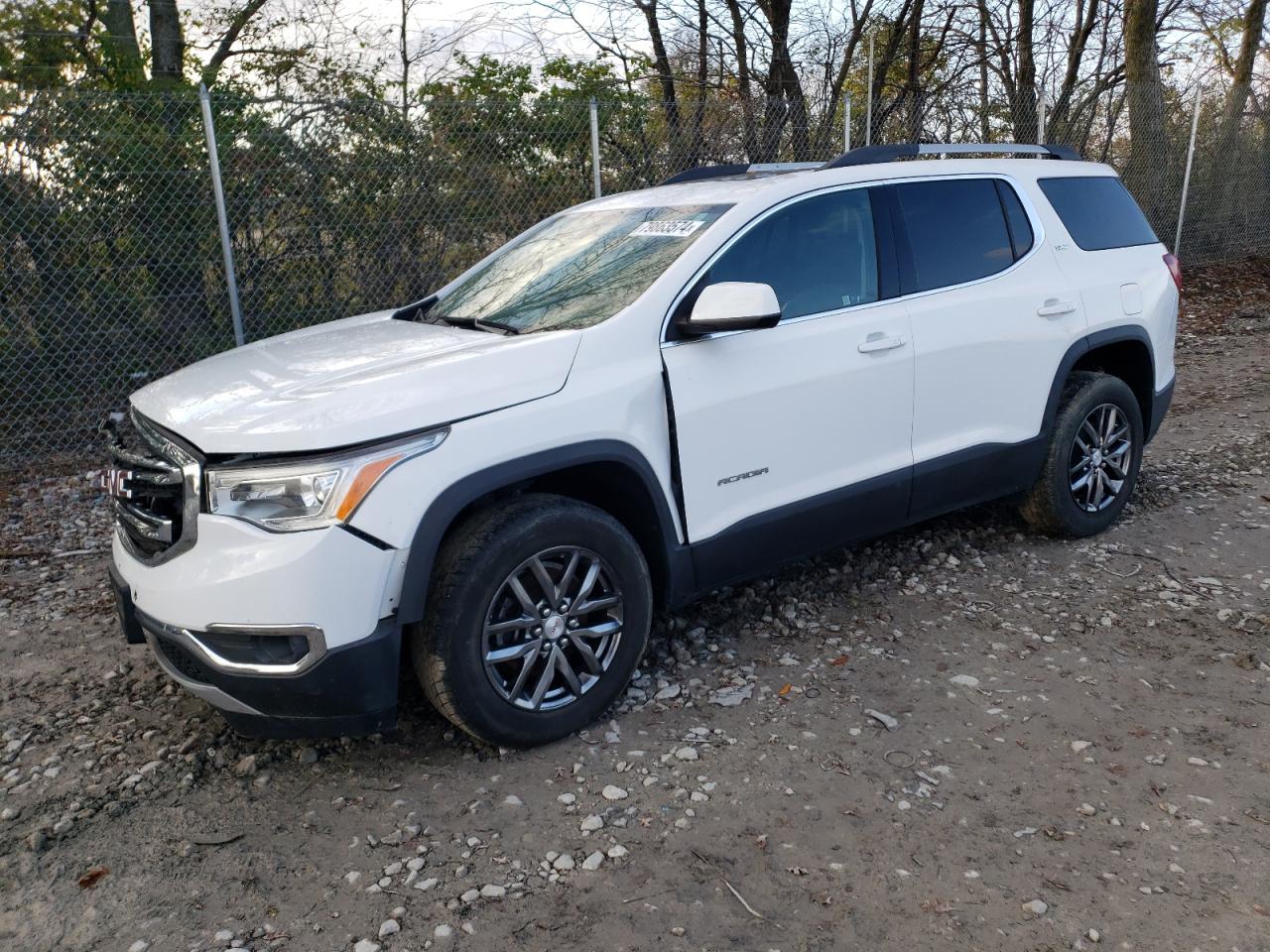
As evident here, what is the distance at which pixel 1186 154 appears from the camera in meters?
13.0

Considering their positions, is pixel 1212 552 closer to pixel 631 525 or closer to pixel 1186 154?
pixel 631 525

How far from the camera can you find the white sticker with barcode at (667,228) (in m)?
3.77

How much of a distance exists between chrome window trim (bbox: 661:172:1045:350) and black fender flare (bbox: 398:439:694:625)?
0.44m

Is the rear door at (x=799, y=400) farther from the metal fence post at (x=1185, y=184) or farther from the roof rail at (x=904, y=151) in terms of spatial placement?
the metal fence post at (x=1185, y=184)

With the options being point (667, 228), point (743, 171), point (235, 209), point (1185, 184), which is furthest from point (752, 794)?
point (1185, 184)

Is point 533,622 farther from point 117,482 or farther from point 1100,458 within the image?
point 1100,458

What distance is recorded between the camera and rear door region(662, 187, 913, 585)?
351 centimetres

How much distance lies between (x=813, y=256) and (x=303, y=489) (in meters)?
2.12

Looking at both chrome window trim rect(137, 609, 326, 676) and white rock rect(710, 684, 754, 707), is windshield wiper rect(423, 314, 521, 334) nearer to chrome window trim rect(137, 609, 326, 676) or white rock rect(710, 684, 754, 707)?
chrome window trim rect(137, 609, 326, 676)

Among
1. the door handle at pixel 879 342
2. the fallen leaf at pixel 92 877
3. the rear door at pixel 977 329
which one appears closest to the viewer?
the fallen leaf at pixel 92 877

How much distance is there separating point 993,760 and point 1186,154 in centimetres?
1250

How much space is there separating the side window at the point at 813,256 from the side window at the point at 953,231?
227mm

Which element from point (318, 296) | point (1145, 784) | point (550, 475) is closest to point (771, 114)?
point (318, 296)

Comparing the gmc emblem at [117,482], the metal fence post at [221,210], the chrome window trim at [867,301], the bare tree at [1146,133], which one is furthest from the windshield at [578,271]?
the bare tree at [1146,133]
